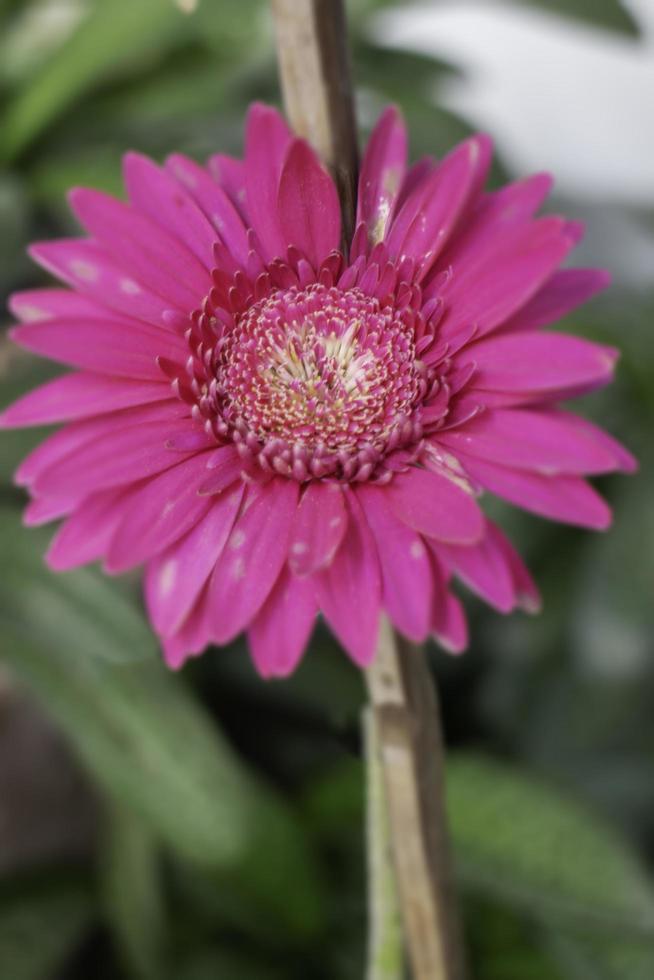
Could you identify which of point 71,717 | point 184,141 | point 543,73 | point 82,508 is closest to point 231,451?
point 82,508

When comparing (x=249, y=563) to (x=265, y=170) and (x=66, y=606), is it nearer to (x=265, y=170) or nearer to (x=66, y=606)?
(x=265, y=170)

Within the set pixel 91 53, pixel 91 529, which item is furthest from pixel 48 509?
pixel 91 53

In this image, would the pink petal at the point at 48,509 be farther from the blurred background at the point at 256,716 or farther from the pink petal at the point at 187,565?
the blurred background at the point at 256,716

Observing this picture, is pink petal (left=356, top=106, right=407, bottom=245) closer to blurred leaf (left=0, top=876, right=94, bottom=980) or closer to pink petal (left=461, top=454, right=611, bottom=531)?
pink petal (left=461, top=454, right=611, bottom=531)

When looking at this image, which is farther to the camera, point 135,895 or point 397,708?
point 135,895

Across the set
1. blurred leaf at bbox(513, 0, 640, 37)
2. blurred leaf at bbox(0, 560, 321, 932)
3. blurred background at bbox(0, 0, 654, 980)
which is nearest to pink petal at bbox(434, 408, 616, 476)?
blurred background at bbox(0, 0, 654, 980)

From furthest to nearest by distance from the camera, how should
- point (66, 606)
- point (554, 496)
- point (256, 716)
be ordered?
1. point (256, 716)
2. point (66, 606)
3. point (554, 496)

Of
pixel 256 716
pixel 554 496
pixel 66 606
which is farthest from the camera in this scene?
pixel 256 716

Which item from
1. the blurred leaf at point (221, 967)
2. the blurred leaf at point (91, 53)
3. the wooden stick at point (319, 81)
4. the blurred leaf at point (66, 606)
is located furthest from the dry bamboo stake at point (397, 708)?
the blurred leaf at point (91, 53)
